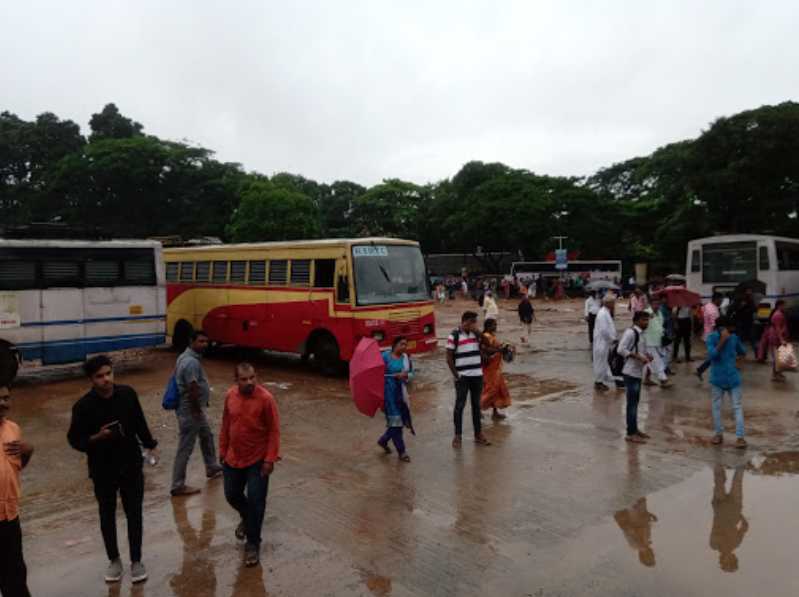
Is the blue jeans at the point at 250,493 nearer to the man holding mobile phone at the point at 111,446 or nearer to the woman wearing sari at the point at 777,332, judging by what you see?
the man holding mobile phone at the point at 111,446

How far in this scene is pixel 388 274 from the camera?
12.4 m

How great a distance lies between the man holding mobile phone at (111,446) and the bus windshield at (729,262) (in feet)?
57.4

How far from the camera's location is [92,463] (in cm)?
450

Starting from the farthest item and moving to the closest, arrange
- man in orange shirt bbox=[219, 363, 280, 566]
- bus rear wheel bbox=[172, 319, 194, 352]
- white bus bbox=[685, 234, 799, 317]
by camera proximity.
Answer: white bus bbox=[685, 234, 799, 317]
bus rear wheel bbox=[172, 319, 194, 352]
man in orange shirt bbox=[219, 363, 280, 566]

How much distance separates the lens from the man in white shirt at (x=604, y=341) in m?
10.7

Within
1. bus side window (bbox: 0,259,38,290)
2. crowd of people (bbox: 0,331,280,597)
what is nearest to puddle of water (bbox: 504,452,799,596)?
crowd of people (bbox: 0,331,280,597)

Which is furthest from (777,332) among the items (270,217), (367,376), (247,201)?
(247,201)

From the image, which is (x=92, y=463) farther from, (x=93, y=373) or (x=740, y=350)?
(x=740, y=350)

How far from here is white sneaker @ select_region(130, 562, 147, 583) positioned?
15.0 feet

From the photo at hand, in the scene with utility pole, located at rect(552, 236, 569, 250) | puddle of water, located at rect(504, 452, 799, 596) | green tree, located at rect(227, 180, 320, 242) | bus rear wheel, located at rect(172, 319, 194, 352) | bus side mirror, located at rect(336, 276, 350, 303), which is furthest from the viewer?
utility pole, located at rect(552, 236, 569, 250)

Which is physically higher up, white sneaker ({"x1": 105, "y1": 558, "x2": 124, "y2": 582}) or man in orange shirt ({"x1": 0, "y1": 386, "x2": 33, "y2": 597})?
man in orange shirt ({"x1": 0, "y1": 386, "x2": 33, "y2": 597})

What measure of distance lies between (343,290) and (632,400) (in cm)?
594

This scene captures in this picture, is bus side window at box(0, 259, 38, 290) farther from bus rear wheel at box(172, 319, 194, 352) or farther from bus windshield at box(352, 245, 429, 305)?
bus windshield at box(352, 245, 429, 305)

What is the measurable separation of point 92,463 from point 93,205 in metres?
45.7
